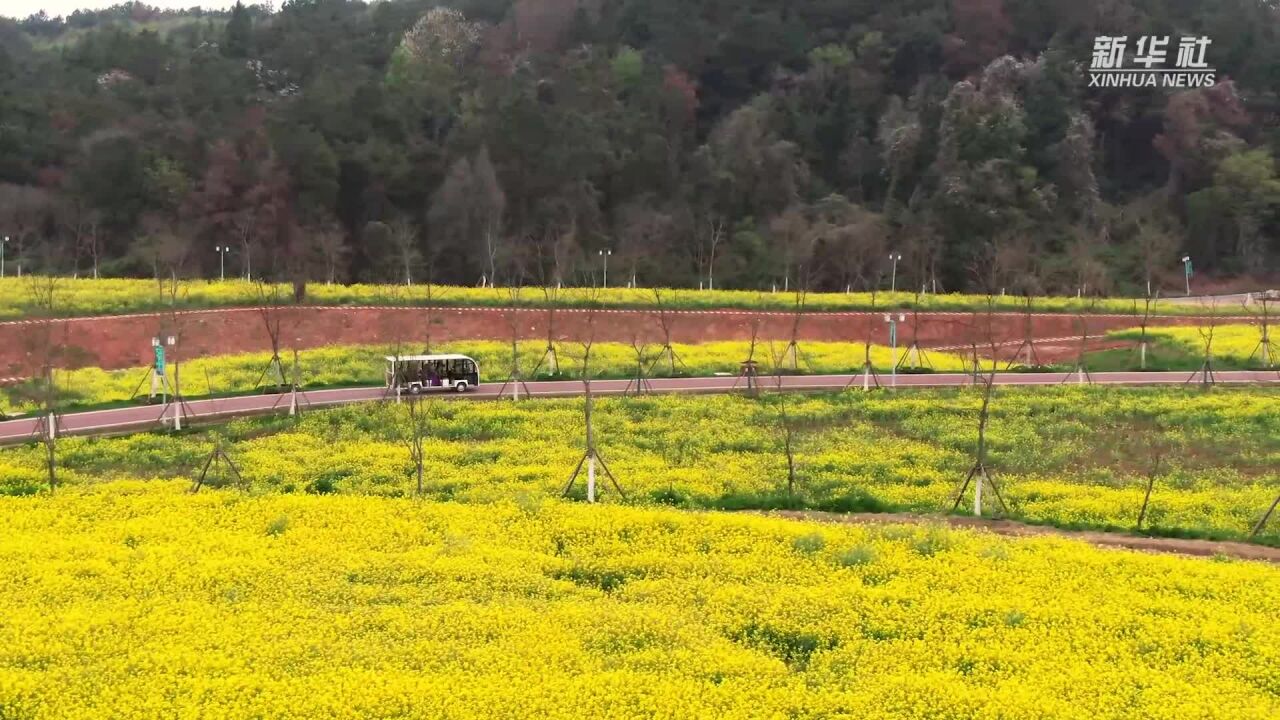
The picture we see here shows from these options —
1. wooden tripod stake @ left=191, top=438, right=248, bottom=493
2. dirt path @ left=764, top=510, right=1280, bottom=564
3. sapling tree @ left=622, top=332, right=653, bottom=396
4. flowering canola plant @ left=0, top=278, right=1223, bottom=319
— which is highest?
flowering canola plant @ left=0, top=278, right=1223, bottom=319

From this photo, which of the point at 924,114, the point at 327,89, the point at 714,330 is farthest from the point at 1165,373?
the point at 327,89

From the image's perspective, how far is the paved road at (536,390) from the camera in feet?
104

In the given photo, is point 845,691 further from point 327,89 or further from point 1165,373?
point 327,89

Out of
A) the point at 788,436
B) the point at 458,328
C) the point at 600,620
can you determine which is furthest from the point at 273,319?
the point at 600,620

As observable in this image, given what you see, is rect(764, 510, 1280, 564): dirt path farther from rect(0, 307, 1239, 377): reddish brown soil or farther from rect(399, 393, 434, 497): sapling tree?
rect(0, 307, 1239, 377): reddish brown soil

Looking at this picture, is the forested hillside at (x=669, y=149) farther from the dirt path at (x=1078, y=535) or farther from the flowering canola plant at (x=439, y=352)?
the dirt path at (x=1078, y=535)

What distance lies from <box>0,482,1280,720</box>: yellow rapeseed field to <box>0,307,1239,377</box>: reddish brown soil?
79.7 feet

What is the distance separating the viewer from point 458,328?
52.2 meters

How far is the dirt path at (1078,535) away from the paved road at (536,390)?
1440 cm

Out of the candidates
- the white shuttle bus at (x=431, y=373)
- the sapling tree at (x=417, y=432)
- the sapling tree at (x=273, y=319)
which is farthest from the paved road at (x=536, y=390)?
the sapling tree at (x=417, y=432)

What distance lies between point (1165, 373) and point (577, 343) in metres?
23.1

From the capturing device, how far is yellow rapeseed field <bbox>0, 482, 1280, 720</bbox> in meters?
13.9

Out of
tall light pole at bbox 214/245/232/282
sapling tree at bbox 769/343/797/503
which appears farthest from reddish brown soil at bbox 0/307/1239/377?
tall light pole at bbox 214/245/232/282

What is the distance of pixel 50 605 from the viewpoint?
1695 centimetres
